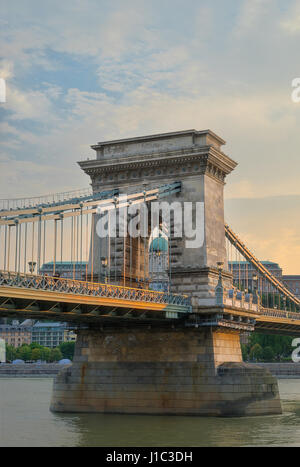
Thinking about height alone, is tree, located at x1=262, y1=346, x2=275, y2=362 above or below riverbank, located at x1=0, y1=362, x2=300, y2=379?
above

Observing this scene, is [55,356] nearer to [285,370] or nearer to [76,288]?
[285,370]

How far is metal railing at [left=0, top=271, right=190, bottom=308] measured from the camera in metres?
36.9

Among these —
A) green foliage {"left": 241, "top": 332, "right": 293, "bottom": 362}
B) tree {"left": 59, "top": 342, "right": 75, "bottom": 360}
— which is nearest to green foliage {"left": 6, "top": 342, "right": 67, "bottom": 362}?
tree {"left": 59, "top": 342, "right": 75, "bottom": 360}

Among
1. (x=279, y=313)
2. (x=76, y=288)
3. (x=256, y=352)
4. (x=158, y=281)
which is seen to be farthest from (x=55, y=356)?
(x=76, y=288)

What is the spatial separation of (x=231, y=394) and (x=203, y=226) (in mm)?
12526

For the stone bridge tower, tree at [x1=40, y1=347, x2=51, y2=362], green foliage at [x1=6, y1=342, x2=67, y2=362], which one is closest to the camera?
the stone bridge tower

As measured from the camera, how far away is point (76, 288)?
41219 mm

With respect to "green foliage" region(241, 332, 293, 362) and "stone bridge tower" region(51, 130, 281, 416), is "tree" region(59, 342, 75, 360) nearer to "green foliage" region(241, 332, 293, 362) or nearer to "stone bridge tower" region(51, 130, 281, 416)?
"green foliage" region(241, 332, 293, 362)

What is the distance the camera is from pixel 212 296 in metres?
54.3

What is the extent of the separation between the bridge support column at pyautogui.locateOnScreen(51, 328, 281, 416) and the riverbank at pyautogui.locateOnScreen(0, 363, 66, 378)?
3293 inches

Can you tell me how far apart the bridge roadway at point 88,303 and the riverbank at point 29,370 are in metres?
86.2

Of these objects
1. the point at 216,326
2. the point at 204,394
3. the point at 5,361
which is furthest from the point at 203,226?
the point at 5,361

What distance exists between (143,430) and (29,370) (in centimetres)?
9974
